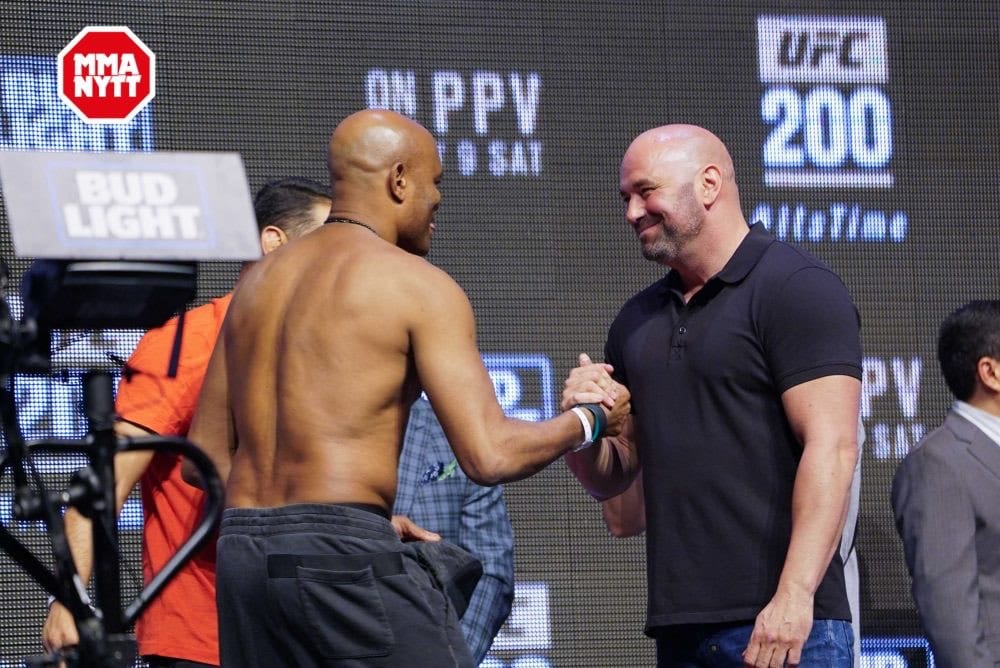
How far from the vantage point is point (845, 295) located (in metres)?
2.68

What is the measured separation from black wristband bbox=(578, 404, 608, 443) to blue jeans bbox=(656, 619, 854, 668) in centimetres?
36

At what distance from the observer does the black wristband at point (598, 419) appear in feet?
8.78

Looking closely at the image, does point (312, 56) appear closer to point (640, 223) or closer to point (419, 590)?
point (640, 223)

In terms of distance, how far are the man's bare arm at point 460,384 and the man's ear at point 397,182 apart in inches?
8.1

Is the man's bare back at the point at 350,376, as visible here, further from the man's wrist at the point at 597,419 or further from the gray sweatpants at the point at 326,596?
the man's wrist at the point at 597,419

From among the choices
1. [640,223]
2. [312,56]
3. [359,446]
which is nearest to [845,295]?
[640,223]

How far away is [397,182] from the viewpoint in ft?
8.33

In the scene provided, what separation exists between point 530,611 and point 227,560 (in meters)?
1.60

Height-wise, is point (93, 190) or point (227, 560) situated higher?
point (93, 190)

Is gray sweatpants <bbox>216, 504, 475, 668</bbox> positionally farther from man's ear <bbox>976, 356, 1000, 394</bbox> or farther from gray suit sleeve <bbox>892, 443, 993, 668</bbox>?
man's ear <bbox>976, 356, 1000, 394</bbox>

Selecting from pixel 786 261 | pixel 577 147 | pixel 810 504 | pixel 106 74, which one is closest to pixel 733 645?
pixel 810 504

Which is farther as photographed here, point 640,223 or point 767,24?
point 767,24

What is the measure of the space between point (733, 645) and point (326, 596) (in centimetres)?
74

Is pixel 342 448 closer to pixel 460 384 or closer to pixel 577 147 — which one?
pixel 460 384
